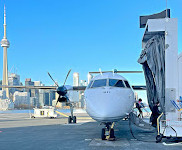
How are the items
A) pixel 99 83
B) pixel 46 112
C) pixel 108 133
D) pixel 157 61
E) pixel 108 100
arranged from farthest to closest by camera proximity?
pixel 46 112 < pixel 157 61 < pixel 99 83 < pixel 108 133 < pixel 108 100

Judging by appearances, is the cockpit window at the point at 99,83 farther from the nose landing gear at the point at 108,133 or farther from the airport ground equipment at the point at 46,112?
the airport ground equipment at the point at 46,112

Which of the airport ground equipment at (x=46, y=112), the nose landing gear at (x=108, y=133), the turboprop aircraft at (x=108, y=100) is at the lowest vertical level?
the airport ground equipment at (x=46, y=112)

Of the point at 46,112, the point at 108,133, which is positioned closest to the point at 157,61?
the point at 108,133

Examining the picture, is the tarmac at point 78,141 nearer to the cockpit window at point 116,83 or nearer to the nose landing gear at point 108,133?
the nose landing gear at point 108,133

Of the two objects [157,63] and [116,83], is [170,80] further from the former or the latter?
[116,83]

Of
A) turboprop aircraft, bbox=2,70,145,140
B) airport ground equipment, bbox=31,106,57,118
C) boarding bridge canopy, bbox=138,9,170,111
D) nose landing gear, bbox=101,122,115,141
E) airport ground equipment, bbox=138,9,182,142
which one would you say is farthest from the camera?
airport ground equipment, bbox=31,106,57,118

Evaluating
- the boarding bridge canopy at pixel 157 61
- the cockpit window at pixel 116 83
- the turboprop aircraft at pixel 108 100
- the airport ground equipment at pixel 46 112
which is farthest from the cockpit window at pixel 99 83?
the airport ground equipment at pixel 46 112

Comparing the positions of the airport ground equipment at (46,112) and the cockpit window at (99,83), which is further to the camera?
the airport ground equipment at (46,112)

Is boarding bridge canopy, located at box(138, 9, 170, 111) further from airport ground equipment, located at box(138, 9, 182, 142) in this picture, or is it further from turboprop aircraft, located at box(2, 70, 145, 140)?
turboprop aircraft, located at box(2, 70, 145, 140)

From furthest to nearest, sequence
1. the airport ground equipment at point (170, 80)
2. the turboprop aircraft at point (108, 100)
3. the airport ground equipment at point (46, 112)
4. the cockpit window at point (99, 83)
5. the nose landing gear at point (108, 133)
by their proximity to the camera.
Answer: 1. the airport ground equipment at point (46, 112)
2. the cockpit window at point (99, 83)
3. the nose landing gear at point (108, 133)
4. the airport ground equipment at point (170, 80)
5. the turboprop aircraft at point (108, 100)

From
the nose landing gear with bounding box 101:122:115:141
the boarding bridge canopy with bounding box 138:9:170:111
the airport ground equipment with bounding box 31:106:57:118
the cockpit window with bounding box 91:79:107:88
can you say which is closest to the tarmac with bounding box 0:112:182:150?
the nose landing gear with bounding box 101:122:115:141

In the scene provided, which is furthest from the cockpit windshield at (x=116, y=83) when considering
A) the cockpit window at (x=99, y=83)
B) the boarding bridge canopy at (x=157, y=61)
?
the boarding bridge canopy at (x=157, y=61)

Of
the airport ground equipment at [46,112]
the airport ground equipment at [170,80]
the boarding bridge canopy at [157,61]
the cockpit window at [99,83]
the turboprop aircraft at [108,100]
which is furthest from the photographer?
the airport ground equipment at [46,112]

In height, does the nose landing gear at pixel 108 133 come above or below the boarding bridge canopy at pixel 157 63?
below
